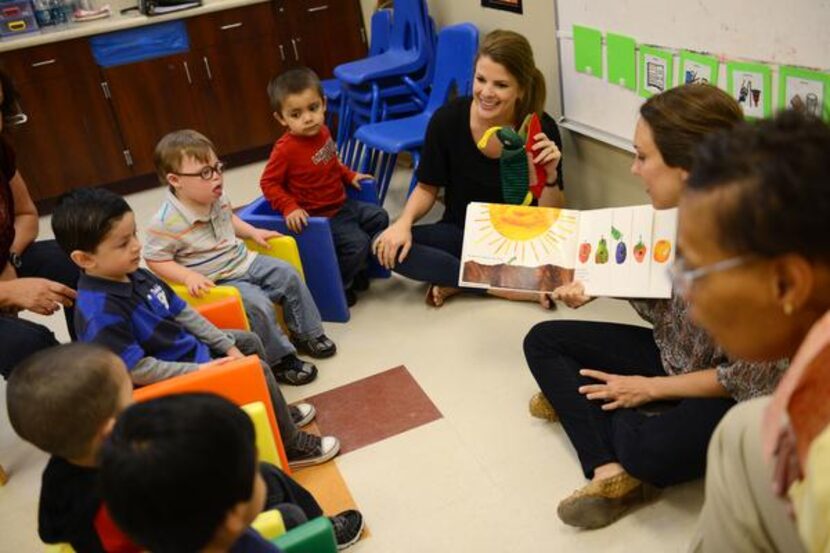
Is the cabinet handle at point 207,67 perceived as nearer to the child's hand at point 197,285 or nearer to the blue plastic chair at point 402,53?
the blue plastic chair at point 402,53

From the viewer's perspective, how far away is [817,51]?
1.58 m

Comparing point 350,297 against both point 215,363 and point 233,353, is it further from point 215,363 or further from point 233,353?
point 215,363

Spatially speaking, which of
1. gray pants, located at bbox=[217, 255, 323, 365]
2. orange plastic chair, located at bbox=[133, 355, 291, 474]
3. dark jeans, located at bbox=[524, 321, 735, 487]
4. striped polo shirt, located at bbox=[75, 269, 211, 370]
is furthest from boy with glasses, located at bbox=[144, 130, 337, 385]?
dark jeans, located at bbox=[524, 321, 735, 487]

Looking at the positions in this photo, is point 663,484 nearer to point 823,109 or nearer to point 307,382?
point 823,109

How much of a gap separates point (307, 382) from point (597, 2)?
1.46 m

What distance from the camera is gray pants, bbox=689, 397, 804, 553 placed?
36.8 inches

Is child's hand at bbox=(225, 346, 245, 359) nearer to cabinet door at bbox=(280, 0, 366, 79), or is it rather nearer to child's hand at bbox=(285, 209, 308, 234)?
child's hand at bbox=(285, 209, 308, 234)

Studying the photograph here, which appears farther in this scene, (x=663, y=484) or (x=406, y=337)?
(x=406, y=337)

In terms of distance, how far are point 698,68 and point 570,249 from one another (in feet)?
1.88

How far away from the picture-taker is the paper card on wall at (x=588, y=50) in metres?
2.30

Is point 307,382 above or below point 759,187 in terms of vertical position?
below

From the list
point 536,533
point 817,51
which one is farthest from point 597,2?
point 536,533

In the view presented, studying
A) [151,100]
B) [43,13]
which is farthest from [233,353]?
[43,13]

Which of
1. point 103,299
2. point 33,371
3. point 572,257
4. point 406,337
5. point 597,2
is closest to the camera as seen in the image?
point 33,371
